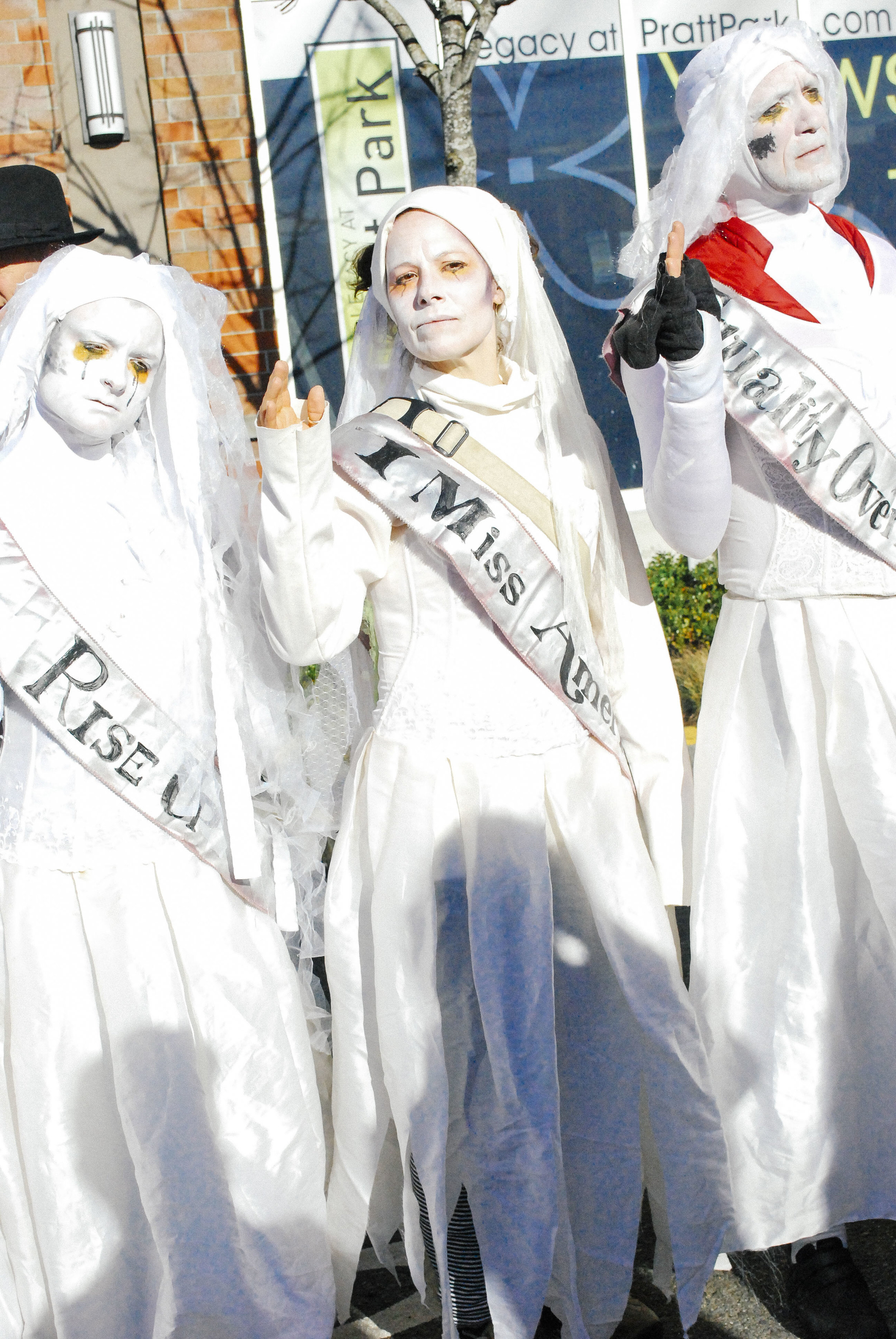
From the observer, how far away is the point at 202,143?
279 inches

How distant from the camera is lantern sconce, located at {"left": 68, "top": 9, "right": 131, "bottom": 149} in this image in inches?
270

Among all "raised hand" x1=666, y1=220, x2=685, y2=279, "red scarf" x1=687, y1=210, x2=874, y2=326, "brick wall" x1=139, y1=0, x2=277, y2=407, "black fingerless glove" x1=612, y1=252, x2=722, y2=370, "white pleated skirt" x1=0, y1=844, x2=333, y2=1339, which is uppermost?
"brick wall" x1=139, y1=0, x2=277, y2=407

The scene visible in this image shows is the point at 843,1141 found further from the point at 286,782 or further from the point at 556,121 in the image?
the point at 556,121

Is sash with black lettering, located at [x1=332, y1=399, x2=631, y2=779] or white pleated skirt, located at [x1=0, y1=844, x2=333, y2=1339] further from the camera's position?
sash with black lettering, located at [x1=332, y1=399, x2=631, y2=779]

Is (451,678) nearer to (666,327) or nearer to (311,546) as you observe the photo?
(311,546)

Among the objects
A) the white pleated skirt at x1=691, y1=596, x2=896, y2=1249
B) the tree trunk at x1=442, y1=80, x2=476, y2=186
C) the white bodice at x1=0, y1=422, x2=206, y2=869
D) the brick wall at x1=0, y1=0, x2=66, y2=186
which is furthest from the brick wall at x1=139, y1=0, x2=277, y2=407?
the white pleated skirt at x1=691, y1=596, x2=896, y2=1249

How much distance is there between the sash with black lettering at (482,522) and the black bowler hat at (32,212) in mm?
1330

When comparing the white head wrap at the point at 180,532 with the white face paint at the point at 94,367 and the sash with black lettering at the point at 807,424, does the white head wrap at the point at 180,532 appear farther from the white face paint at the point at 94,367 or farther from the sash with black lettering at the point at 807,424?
the sash with black lettering at the point at 807,424

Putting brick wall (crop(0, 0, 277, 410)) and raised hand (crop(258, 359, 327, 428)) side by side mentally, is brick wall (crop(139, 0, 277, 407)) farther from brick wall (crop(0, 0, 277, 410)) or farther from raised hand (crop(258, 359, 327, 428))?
raised hand (crop(258, 359, 327, 428))

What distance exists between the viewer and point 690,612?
7008 mm

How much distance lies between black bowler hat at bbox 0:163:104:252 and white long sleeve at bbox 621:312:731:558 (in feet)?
5.34

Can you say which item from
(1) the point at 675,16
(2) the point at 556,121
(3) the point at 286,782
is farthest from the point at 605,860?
(1) the point at 675,16

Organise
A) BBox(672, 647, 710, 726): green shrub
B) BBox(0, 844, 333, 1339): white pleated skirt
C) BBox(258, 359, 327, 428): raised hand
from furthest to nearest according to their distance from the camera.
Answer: BBox(672, 647, 710, 726): green shrub
BBox(0, 844, 333, 1339): white pleated skirt
BBox(258, 359, 327, 428): raised hand
